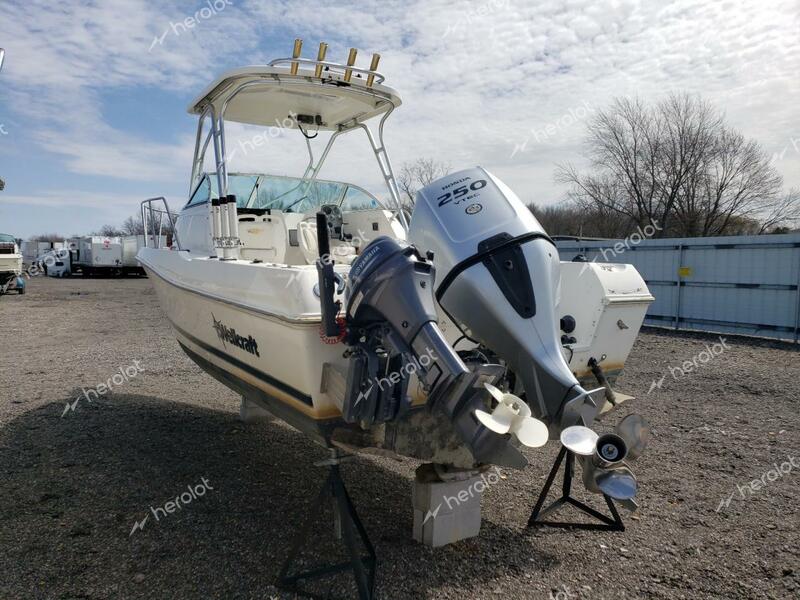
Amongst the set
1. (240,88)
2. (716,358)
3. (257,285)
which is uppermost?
(240,88)

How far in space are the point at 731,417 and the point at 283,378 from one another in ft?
14.6

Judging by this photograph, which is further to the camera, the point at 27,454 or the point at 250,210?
the point at 250,210

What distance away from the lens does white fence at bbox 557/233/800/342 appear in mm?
9383

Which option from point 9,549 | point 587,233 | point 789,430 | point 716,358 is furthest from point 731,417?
point 587,233

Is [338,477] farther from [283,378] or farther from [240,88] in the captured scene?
[240,88]

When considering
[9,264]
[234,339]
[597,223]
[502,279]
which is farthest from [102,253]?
[502,279]

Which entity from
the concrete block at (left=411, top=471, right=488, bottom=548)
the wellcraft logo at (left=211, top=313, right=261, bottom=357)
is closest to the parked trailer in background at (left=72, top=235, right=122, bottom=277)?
the wellcraft logo at (left=211, top=313, right=261, bottom=357)

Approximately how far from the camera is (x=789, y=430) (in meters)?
4.84

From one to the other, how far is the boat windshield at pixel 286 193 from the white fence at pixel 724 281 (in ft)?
21.9

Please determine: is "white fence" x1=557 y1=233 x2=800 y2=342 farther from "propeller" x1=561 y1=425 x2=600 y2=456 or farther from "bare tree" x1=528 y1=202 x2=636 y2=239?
"bare tree" x1=528 y1=202 x2=636 y2=239

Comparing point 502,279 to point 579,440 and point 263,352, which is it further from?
point 263,352

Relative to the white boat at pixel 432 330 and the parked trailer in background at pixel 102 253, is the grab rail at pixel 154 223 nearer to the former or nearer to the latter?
the white boat at pixel 432 330

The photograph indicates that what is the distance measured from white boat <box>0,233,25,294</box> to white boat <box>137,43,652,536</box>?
17284 mm

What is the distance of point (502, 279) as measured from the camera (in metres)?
2.49
